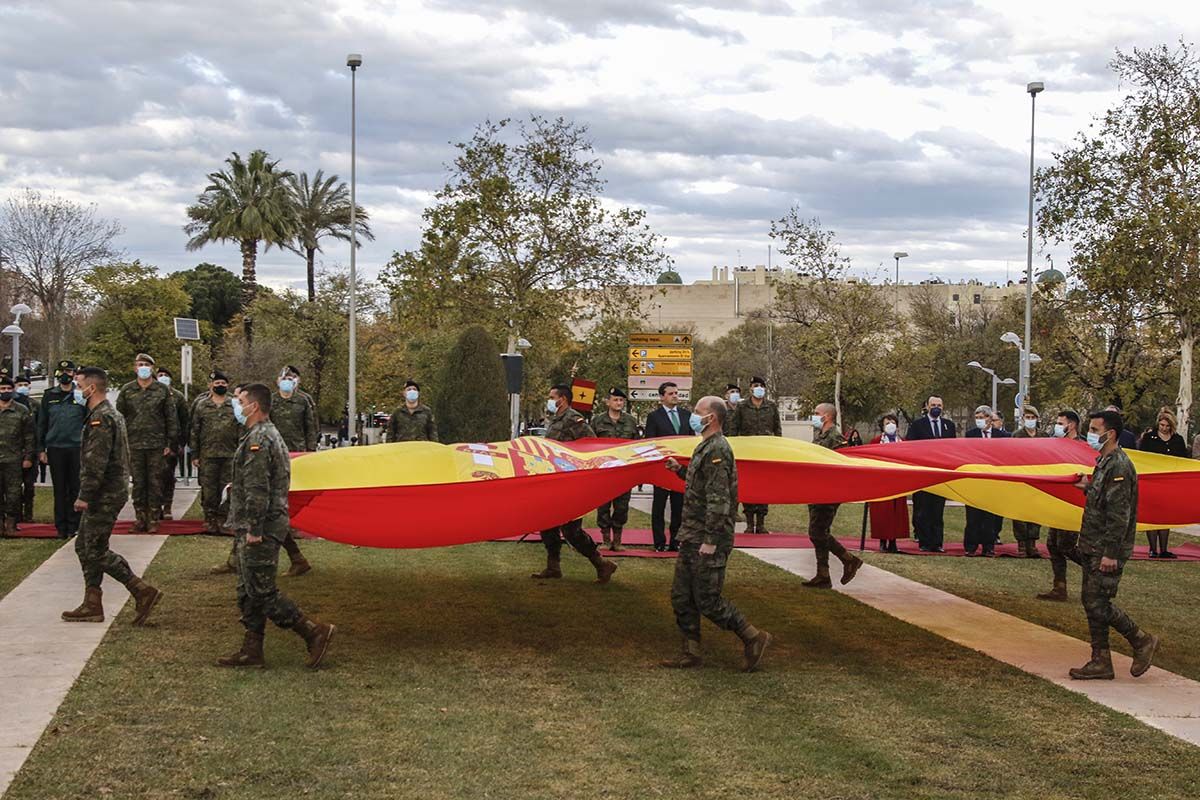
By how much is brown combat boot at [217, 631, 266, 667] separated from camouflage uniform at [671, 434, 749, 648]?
289cm

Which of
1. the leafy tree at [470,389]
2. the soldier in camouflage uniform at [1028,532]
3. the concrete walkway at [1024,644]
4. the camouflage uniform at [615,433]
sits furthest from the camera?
the leafy tree at [470,389]

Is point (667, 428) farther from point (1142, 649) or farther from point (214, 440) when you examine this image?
point (1142, 649)

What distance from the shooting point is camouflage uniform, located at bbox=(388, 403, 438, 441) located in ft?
47.9

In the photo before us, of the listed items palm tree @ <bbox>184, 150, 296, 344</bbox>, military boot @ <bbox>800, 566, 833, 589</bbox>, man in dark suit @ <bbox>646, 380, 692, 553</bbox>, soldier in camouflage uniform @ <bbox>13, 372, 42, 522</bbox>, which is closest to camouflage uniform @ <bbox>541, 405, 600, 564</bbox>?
man in dark suit @ <bbox>646, 380, 692, 553</bbox>

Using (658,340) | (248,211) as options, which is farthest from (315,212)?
(658,340)

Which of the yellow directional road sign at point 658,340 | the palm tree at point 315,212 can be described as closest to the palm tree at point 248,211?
the palm tree at point 315,212

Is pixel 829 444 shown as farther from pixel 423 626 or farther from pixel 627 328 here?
pixel 627 328

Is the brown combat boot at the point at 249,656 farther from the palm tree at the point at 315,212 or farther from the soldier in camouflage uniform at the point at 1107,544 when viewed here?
the palm tree at the point at 315,212

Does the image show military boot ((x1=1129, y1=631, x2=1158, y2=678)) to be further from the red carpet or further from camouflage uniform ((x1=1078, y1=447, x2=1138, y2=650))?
the red carpet

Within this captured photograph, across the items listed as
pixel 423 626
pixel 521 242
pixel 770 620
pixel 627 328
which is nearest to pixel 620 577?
pixel 770 620

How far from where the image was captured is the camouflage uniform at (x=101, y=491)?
9.20 m

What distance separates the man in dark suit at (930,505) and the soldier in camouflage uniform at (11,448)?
1105 centimetres

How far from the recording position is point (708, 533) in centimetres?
824

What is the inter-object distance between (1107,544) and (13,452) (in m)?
12.4
